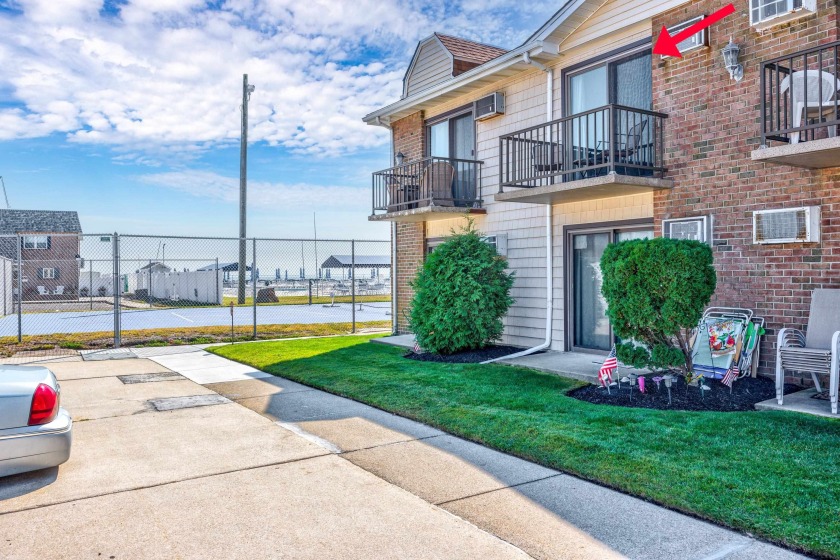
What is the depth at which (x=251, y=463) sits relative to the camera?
15.7 ft

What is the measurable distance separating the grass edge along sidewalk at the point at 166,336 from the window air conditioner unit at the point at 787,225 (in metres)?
9.64

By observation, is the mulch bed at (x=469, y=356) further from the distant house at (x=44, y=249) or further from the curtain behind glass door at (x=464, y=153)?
the distant house at (x=44, y=249)

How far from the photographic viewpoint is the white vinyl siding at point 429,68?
41.3 feet

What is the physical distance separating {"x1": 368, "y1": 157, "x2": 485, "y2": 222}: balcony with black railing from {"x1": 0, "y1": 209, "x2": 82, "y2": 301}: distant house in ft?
88.2

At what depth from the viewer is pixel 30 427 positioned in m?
4.22

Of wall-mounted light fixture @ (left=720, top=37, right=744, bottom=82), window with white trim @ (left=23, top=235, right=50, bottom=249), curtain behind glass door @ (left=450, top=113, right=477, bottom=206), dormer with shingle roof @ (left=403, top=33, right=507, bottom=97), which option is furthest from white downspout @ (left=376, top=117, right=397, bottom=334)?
window with white trim @ (left=23, top=235, right=50, bottom=249)

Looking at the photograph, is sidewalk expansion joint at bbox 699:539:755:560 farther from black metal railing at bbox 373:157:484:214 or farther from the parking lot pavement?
black metal railing at bbox 373:157:484:214

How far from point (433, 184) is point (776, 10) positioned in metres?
6.21

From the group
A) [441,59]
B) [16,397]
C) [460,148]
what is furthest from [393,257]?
[16,397]

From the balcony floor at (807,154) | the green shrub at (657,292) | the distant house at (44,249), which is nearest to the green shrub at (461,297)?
the green shrub at (657,292)

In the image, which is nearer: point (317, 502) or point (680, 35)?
point (317, 502)

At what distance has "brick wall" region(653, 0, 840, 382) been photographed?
6.66m

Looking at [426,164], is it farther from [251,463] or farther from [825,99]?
[251,463]

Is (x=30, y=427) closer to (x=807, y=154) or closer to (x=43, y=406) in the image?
(x=43, y=406)
